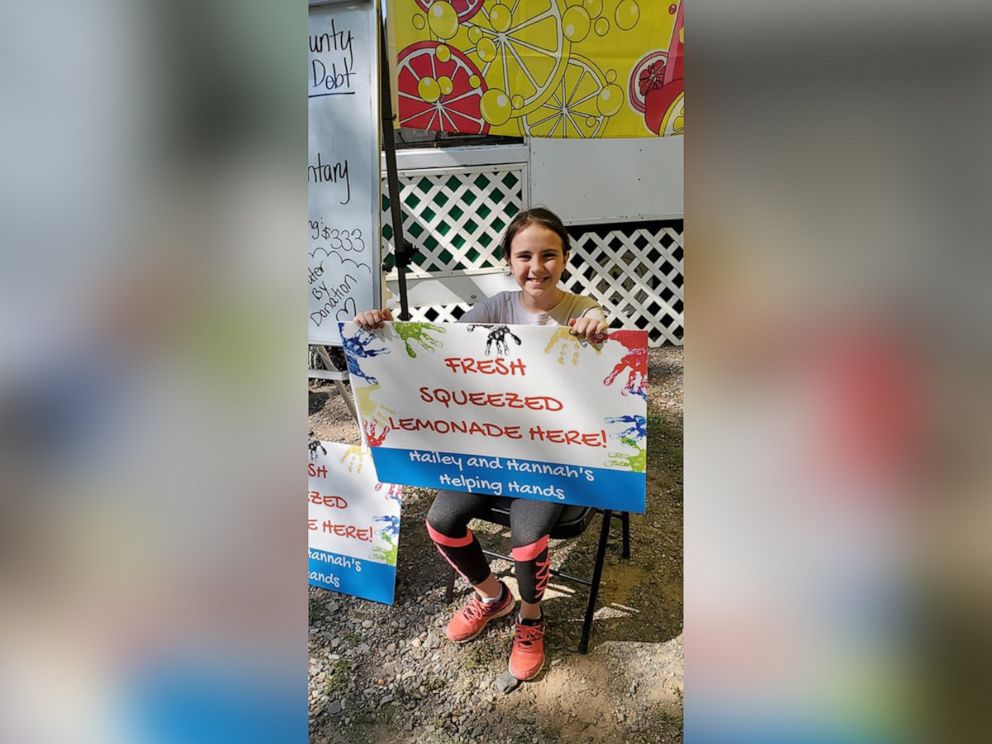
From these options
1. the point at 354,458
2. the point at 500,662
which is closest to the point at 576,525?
the point at 500,662

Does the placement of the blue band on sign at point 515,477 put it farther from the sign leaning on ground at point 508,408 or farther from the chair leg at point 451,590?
the chair leg at point 451,590

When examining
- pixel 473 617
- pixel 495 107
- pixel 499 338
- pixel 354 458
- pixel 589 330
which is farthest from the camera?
pixel 495 107

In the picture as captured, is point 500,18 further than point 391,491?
Yes

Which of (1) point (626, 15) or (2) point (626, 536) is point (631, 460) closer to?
(2) point (626, 536)

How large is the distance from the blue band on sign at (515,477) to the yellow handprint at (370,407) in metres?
0.12

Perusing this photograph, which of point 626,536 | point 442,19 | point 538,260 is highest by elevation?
point 442,19

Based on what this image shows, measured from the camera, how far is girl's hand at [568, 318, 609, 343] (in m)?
1.68

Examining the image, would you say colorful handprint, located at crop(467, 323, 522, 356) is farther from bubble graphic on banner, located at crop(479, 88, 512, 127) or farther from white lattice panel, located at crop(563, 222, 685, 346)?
white lattice panel, located at crop(563, 222, 685, 346)

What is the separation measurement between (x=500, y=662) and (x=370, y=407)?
3.25ft

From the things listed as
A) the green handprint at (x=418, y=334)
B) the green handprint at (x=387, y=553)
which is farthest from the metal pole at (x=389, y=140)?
the green handprint at (x=387, y=553)

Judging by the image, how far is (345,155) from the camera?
2273mm
